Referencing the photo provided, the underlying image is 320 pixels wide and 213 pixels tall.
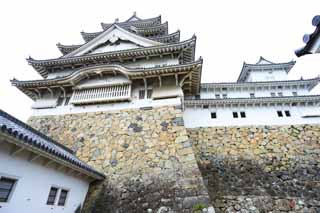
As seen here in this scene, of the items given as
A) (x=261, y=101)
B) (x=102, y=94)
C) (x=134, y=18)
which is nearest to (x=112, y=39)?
(x=102, y=94)

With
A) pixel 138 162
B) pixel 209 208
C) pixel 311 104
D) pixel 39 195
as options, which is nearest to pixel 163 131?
pixel 138 162

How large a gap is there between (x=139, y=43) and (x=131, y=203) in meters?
8.66

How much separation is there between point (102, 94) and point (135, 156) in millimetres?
3836

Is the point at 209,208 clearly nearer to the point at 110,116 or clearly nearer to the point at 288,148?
the point at 110,116

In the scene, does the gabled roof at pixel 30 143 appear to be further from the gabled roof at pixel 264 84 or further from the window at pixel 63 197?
the gabled roof at pixel 264 84

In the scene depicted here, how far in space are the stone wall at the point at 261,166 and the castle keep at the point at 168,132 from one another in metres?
0.05

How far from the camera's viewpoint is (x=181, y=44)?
9047 millimetres

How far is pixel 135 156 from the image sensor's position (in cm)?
672

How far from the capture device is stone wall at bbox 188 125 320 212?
24.2ft

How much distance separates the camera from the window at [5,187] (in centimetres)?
349

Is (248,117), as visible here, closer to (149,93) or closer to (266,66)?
(149,93)

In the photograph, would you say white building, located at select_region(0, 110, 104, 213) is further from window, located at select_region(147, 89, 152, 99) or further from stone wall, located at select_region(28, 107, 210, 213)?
window, located at select_region(147, 89, 152, 99)

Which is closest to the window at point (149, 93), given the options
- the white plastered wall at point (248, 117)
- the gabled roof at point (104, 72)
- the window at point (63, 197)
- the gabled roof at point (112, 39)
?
the gabled roof at point (104, 72)

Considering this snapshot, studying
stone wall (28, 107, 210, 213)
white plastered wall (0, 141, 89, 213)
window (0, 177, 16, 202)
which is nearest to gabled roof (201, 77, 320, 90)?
stone wall (28, 107, 210, 213)
